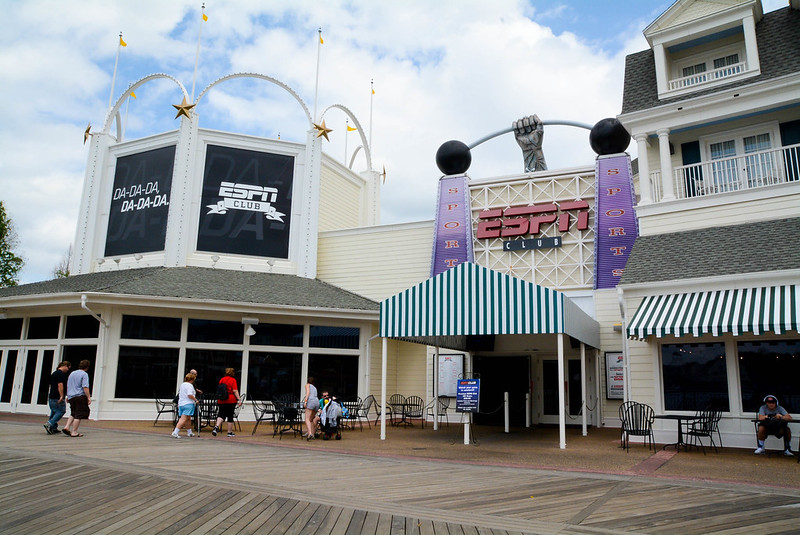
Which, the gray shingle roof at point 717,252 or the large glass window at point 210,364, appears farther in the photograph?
the large glass window at point 210,364

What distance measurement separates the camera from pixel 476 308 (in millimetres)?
11094

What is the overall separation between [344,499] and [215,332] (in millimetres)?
11048

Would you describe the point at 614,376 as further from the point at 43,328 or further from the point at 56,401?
the point at 43,328

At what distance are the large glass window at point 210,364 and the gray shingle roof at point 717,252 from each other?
10243 mm

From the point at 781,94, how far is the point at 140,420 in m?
17.0

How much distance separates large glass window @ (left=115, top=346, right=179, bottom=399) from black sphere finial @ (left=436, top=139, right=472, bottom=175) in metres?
9.61

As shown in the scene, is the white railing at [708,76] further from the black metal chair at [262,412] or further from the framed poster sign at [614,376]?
the black metal chair at [262,412]

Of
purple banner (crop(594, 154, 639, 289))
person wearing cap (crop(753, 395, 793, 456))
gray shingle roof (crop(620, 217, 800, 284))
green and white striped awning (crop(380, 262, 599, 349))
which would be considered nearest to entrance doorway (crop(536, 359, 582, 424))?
purple banner (crop(594, 154, 639, 289))

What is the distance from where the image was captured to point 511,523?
5.27 m

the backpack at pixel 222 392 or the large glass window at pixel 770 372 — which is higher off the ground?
the large glass window at pixel 770 372

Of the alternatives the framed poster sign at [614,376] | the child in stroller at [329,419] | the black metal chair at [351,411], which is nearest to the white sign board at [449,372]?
the black metal chair at [351,411]

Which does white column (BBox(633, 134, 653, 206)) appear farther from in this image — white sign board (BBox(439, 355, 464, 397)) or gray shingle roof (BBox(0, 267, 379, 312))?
gray shingle roof (BBox(0, 267, 379, 312))

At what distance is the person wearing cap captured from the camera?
32.6ft

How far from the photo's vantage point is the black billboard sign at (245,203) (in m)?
18.5
